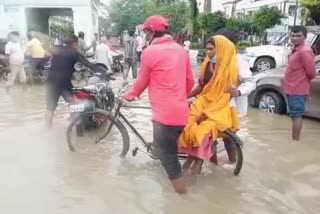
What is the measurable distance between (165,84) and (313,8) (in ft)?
62.5

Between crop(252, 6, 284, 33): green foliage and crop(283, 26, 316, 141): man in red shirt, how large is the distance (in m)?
23.4

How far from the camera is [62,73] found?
7.52 m

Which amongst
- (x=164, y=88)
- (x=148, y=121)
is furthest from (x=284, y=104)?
(x=164, y=88)

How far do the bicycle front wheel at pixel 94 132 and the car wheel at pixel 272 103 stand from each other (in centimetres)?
409

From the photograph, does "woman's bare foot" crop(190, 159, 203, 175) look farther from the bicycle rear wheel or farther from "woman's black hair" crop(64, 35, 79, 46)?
"woman's black hair" crop(64, 35, 79, 46)

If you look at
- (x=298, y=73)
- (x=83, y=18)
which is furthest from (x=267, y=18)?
(x=298, y=73)

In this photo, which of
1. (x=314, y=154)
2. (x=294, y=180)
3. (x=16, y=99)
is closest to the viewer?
(x=294, y=180)

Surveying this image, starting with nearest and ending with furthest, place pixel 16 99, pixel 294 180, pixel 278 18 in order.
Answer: pixel 294 180 < pixel 16 99 < pixel 278 18

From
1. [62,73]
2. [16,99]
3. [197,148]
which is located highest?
[62,73]

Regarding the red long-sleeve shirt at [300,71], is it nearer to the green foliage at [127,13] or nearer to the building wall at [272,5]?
the building wall at [272,5]

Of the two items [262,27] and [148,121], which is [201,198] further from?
[262,27]

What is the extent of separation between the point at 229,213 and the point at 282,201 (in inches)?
25.8

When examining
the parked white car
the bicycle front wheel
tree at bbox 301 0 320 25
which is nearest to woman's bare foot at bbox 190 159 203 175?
the bicycle front wheel

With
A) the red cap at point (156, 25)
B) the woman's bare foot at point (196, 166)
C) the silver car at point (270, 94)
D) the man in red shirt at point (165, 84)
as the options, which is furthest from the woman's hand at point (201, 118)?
the silver car at point (270, 94)
